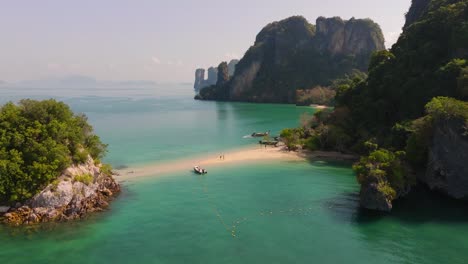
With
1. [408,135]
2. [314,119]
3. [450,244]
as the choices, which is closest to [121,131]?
[314,119]

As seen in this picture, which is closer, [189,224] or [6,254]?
[6,254]

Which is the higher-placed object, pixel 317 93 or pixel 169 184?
pixel 317 93

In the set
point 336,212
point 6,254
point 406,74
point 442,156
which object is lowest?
point 6,254

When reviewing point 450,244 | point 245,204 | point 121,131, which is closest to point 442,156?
point 450,244

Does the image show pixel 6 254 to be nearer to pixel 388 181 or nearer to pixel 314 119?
pixel 388 181

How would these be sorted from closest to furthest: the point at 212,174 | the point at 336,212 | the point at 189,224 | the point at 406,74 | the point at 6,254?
the point at 6,254 → the point at 189,224 → the point at 336,212 → the point at 212,174 → the point at 406,74

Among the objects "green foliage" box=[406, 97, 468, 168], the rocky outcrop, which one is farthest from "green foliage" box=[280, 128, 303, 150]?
the rocky outcrop

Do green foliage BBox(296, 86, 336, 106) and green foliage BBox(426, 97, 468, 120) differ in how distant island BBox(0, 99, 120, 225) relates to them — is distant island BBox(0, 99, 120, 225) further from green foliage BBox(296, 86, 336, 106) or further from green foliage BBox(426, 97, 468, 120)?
green foliage BBox(296, 86, 336, 106)

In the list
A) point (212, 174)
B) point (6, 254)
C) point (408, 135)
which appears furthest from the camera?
point (212, 174)
